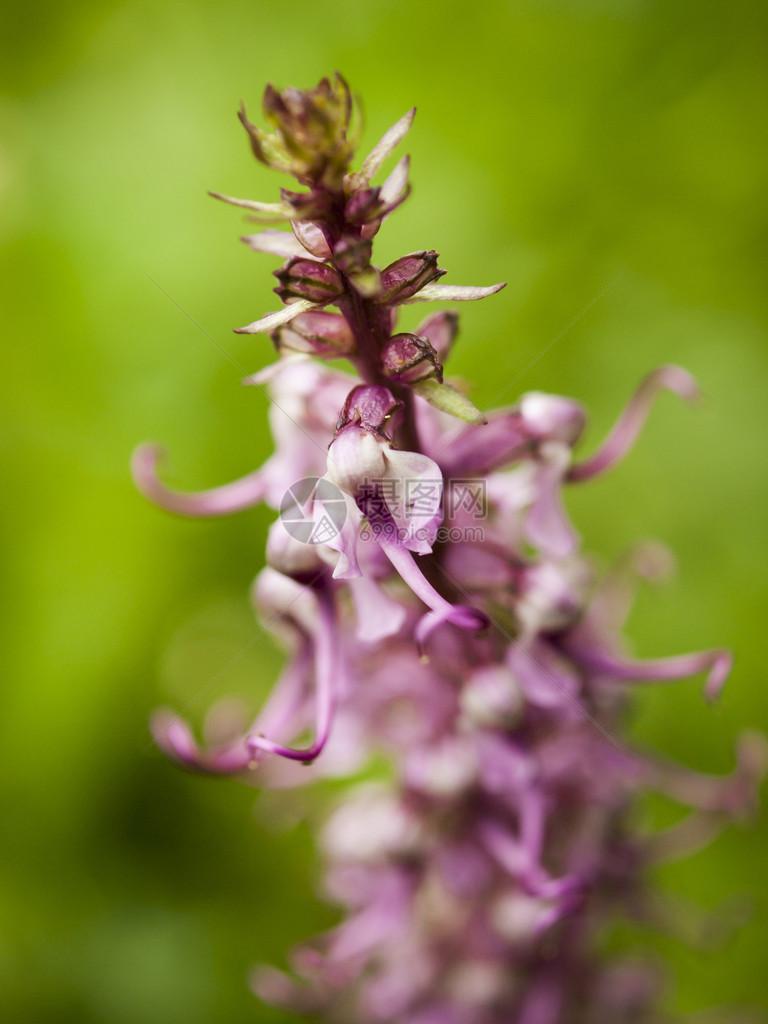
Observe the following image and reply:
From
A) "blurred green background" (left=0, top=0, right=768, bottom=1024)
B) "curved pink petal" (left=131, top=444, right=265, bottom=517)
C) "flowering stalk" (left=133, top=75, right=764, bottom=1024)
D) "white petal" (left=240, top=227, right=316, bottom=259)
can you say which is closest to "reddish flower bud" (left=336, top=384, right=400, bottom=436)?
"flowering stalk" (left=133, top=75, right=764, bottom=1024)

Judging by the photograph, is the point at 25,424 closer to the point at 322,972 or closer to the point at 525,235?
the point at 525,235

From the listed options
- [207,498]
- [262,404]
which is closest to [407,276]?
[207,498]

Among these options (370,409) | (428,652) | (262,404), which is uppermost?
(370,409)

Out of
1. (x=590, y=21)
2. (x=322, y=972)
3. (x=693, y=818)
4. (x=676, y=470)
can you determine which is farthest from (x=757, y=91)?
(x=322, y=972)

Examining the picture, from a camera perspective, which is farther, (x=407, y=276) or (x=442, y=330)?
(x=442, y=330)

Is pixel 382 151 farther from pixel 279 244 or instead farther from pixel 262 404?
pixel 262 404

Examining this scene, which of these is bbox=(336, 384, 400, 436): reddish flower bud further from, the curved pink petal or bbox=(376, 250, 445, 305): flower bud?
the curved pink petal
